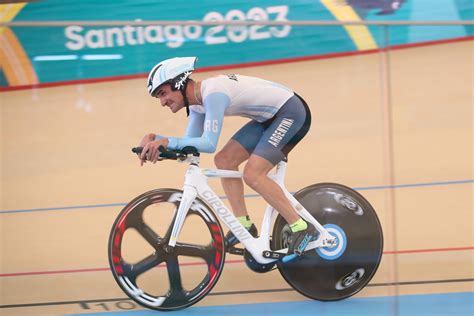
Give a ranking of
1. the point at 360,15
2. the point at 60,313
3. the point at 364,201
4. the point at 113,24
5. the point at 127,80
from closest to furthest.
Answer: the point at 113,24
the point at 60,313
the point at 364,201
the point at 127,80
the point at 360,15

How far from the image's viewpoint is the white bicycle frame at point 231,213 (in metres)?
2.89

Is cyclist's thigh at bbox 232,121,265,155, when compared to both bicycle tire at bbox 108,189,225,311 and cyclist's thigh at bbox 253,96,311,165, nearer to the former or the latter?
cyclist's thigh at bbox 253,96,311,165

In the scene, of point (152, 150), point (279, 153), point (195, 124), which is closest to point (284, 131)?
point (279, 153)

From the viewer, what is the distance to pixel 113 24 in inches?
106

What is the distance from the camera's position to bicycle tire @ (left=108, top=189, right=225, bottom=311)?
2.92 metres

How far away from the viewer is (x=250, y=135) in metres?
3.07

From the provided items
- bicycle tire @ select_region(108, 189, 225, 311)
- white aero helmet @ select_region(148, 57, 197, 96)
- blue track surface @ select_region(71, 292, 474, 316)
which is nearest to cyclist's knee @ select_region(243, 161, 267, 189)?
bicycle tire @ select_region(108, 189, 225, 311)

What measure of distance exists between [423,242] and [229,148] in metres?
1.21

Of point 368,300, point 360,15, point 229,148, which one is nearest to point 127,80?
point 229,148

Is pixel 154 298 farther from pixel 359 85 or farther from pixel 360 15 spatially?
pixel 360 15

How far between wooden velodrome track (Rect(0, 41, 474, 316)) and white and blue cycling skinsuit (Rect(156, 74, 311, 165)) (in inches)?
9.0

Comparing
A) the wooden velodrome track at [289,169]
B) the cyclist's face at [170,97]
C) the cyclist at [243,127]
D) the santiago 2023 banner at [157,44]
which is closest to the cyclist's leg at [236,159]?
the cyclist at [243,127]

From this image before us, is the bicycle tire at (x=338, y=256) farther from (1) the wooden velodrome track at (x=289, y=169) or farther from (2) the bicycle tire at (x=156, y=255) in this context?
(2) the bicycle tire at (x=156, y=255)

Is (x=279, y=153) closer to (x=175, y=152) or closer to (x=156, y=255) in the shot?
(x=175, y=152)
